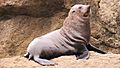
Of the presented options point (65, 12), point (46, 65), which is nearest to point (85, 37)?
point (46, 65)

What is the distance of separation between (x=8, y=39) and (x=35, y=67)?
74.5 inches

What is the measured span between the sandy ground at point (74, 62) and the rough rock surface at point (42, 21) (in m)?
1.40

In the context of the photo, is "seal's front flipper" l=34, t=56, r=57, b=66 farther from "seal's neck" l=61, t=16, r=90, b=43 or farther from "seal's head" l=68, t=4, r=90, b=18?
"seal's head" l=68, t=4, r=90, b=18

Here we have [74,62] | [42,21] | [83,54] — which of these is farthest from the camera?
[42,21]

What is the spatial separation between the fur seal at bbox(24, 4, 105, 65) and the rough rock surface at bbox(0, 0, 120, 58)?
4.34ft

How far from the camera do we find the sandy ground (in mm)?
3496

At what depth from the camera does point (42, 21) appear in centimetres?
540

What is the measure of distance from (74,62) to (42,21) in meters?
1.89

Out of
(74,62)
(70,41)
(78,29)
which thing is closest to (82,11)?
(78,29)

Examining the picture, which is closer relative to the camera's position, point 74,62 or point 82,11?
point 74,62

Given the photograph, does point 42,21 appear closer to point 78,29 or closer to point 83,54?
point 78,29

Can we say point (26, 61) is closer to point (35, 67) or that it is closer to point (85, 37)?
point (35, 67)

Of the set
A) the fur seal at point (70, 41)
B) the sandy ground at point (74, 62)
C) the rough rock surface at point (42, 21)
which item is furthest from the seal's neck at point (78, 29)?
the rough rock surface at point (42, 21)

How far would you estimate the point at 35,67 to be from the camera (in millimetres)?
3529
